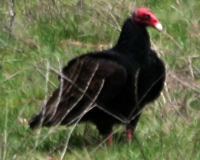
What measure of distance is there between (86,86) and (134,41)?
21.4 inches

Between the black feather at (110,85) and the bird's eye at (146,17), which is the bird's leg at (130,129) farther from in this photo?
the bird's eye at (146,17)

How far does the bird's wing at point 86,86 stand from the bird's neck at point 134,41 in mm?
210

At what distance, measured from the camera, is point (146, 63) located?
261 inches

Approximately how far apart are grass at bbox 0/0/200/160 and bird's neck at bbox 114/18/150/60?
0.25 meters

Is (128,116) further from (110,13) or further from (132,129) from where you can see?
(110,13)

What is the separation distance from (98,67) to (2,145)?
135 cm

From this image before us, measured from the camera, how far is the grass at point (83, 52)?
21.0ft

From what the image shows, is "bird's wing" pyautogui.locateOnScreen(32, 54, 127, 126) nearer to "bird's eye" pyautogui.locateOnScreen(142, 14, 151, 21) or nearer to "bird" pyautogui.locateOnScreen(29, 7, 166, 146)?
"bird" pyautogui.locateOnScreen(29, 7, 166, 146)

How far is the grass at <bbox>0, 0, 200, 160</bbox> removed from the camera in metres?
6.41

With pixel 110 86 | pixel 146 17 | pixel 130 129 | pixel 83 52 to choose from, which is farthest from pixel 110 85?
pixel 83 52

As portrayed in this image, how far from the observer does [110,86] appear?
6.46m

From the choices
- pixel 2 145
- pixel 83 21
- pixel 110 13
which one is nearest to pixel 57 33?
pixel 83 21

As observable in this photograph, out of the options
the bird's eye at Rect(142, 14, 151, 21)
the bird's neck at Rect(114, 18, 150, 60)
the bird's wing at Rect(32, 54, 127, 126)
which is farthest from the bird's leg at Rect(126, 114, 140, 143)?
the bird's eye at Rect(142, 14, 151, 21)

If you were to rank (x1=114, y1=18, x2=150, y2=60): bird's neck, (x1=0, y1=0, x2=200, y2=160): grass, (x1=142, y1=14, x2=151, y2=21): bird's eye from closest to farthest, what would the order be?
(x1=0, y1=0, x2=200, y2=160): grass < (x1=114, y1=18, x2=150, y2=60): bird's neck < (x1=142, y1=14, x2=151, y2=21): bird's eye
